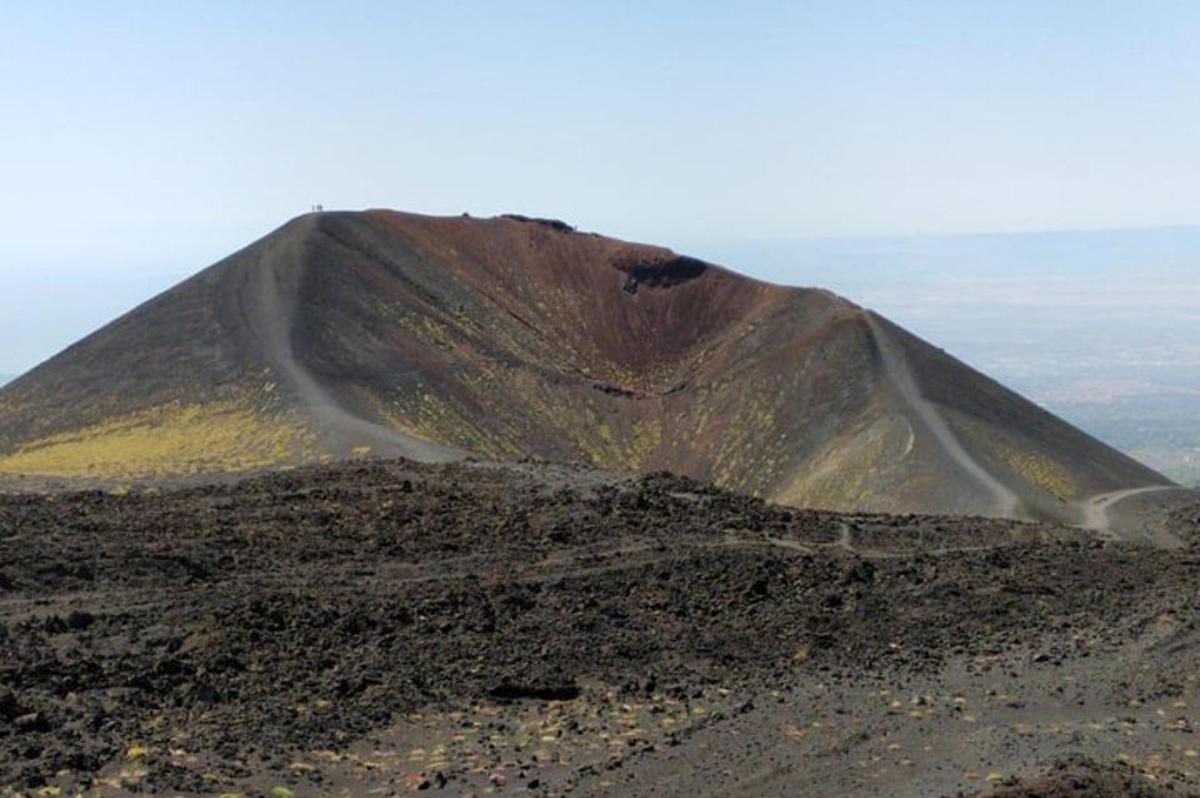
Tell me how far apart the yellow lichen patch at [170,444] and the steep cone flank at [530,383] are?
134 mm

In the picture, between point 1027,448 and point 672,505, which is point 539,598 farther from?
point 1027,448

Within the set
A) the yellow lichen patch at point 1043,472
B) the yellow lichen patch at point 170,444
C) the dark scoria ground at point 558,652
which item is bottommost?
the yellow lichen patch at point 1043,472

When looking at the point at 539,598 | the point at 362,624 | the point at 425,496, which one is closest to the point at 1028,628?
the point at 539,598

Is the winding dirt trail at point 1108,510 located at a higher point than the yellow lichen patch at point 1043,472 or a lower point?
lower

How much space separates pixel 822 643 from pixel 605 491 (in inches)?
391

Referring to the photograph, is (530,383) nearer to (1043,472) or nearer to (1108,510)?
(1043,472)

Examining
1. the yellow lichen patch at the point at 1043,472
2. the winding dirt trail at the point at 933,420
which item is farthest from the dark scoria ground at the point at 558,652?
the yellow lichen patch at the point at 1043,472

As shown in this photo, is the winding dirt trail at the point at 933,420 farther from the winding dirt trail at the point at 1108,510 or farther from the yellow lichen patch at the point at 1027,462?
the winding dirt trail at the point at 1108,510

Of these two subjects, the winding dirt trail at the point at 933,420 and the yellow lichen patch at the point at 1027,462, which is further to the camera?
the yellow lichen patch at the point at 1027,462

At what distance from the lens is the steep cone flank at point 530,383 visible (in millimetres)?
42531

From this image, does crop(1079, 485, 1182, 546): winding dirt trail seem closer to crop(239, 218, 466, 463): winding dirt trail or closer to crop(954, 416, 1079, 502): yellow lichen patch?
crop(954, 416, 1079, 502): yellow lichen patch

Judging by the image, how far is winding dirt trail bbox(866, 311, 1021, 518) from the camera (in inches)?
1563

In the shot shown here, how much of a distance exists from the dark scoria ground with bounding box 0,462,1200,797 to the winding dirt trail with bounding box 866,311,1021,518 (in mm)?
12040

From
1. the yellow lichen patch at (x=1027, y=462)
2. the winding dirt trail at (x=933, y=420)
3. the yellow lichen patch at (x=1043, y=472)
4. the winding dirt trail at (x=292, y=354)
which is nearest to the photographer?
the winding dirt trail at (x=292, y=354)
